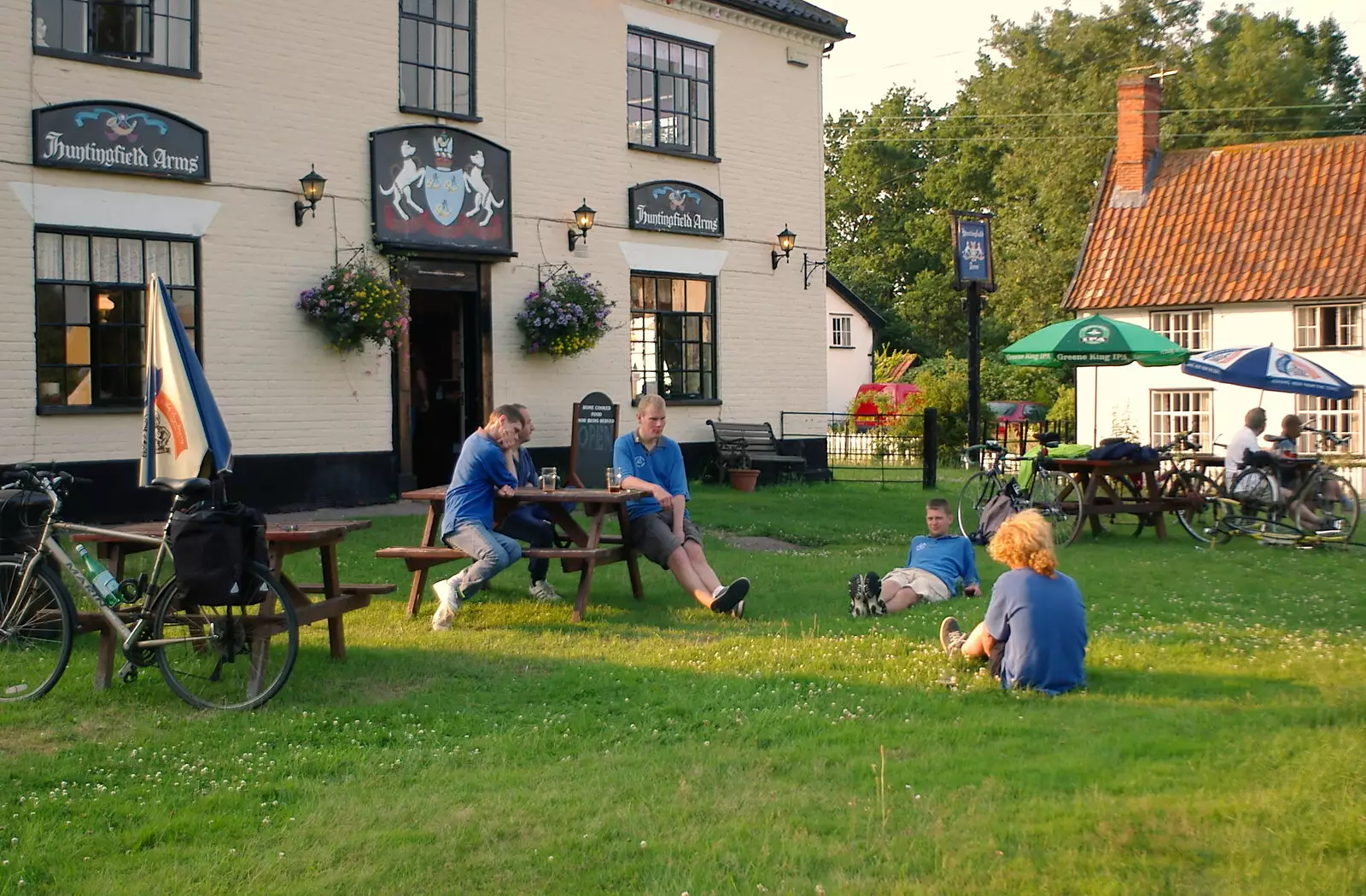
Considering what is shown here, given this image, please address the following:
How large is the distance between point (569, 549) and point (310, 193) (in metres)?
7.39

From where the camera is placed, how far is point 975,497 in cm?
1576

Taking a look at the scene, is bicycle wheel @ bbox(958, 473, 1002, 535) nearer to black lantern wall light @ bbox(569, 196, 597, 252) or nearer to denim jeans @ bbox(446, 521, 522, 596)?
black lantern wall light @ bbox(569, 196, 597, 252)

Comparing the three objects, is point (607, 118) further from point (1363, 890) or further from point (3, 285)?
point (1363, 890)

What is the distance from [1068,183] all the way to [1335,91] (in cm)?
1229

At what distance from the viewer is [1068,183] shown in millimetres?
44219

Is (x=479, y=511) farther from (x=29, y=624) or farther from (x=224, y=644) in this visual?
(x=29, y=624)

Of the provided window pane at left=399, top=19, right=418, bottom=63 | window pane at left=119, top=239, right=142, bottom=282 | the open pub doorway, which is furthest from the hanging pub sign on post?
window pane at left=119, top=239, right=142, bottom=282

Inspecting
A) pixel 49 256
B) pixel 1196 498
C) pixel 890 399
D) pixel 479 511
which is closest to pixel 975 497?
pixel 1196 498

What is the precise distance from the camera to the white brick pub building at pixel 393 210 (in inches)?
547

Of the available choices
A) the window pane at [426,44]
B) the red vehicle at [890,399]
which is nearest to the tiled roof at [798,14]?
the window pane at [426,44]

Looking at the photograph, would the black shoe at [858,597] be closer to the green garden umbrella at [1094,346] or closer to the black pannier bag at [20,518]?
the black pannier bag at [20,518]

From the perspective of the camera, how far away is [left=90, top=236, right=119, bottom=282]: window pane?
46.3ft

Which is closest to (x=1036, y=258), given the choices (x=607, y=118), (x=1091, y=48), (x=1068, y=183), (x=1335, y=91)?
(x=1068, y=183)

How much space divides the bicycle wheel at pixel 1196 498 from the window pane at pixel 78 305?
11.5m
